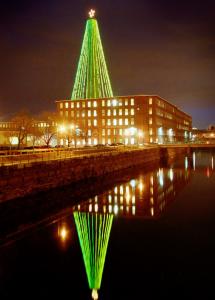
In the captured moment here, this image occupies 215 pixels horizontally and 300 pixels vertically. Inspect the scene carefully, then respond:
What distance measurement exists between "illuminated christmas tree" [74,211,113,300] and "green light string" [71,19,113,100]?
71976mm

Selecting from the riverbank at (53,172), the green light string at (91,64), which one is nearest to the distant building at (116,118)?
the green light string at (91,64)

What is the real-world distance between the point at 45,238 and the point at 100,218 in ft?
17.5

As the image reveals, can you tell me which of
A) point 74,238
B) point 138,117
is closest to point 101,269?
point 74,238

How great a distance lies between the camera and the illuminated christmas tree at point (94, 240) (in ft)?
43.1

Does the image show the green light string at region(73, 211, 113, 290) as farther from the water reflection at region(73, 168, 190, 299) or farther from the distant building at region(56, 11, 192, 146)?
the distant building at region(56, 11, 192, 146)

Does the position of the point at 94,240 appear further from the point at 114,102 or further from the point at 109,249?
the point at 114,102

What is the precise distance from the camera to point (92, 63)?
92.5 metres

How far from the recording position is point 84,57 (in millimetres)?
89125

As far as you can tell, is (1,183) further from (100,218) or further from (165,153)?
(165,153)

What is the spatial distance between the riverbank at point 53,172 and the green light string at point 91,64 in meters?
46.3

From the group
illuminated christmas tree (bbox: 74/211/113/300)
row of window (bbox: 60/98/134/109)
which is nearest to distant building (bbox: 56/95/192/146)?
row of window (bbox: 60/98/134/109)

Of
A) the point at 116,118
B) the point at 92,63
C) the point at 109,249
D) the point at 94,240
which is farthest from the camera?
the point at 116,118

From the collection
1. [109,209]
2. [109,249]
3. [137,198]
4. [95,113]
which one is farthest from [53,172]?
[95,113]

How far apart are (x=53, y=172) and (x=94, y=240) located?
12102 mm
